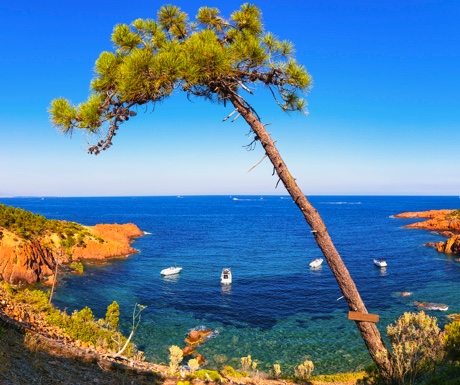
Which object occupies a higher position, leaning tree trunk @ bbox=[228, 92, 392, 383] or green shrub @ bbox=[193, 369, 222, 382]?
leaning tree trunk @ bbox=[228, 92, 392, 383]

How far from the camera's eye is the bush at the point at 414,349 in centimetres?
877

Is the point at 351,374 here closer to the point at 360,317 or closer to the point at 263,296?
the point at 360,317

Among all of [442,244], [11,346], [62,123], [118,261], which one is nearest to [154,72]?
[62,123]

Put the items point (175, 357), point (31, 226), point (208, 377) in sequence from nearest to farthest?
point (208, 377), point (175, 357), point (31, 226)

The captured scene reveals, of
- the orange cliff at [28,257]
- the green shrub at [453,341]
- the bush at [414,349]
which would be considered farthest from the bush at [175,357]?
the orange cliff at [28,257]

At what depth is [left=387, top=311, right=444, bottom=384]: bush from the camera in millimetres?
8766

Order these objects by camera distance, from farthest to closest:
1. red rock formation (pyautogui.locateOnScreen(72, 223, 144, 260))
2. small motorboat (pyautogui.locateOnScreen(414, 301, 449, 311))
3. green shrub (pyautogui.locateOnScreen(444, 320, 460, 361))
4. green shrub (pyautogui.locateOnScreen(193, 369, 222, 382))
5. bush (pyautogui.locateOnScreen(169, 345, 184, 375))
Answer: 1. red rock formation (pyautogui.locateOnScreen(72, 223, 144, 260))
2. small motorboat (pyautogui.locateOnScreen(414, 301, 449, 311))
3. green shrub (pyautogui.locateOnScreen(444, 320, 460, 361))
4. bush (pyautogui.locateOnScreen(169, 345, 184, 375))
5. green shrub (pyautogui.locateOnScreen(193, 369, 222, 382))

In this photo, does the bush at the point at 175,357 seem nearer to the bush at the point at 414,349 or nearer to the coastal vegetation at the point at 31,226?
the bush at the point at 414,349

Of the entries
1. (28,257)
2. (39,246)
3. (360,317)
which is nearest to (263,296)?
(28,257)

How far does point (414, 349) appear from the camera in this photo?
30.5 ft

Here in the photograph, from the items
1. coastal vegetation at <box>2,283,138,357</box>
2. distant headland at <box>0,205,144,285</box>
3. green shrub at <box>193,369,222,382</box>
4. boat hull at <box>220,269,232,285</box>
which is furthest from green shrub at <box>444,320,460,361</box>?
boat hull at <box>220,269,232,285</box>

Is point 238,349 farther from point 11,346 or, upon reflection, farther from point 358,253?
point 358,253

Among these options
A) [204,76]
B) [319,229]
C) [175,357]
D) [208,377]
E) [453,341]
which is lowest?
[175,357]

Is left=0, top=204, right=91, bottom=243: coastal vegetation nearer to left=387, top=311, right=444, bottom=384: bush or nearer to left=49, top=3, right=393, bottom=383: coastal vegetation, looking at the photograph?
left=49, top=3, right=393, bottom=383: coastal vegetation
